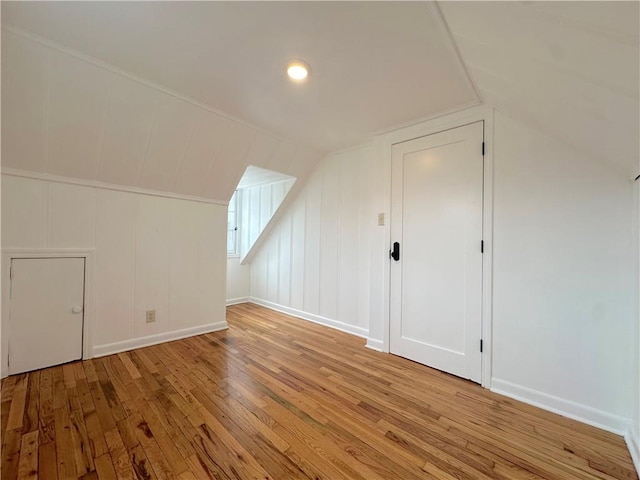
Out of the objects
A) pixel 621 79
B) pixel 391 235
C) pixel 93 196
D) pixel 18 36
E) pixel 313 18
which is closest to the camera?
pixel 621 79

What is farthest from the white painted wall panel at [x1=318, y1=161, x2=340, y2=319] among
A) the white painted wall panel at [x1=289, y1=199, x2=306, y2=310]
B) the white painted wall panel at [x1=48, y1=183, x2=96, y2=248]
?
the white painted wall panel at [x1=48, y1=183, x2=96, y2=248]

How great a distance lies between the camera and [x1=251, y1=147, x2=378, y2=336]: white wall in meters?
2.96

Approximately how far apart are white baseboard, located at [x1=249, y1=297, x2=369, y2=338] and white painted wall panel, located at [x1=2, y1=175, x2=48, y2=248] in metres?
2.62

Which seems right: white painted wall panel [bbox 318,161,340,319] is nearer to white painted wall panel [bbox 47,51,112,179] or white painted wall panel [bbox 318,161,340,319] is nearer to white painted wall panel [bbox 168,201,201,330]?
white painted wall panel [bbox 168,201,201,330]

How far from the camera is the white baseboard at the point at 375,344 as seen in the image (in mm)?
2567

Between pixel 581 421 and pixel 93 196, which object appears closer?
pixel 581 421

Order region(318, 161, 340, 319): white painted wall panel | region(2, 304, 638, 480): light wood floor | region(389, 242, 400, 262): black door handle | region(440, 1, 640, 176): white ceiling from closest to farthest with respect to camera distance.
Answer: region(440, 1, 640, 176): white ceiling → region(2, 304, 638, 480): light wood floor → region(389, 242, 400, 262): black door handle → region(318, 161, 340, 319): white painted wall panel

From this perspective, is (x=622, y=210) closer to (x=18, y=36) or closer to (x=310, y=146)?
(x=310, y=146)

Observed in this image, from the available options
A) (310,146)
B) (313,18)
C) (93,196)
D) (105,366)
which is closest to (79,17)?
(313,18)

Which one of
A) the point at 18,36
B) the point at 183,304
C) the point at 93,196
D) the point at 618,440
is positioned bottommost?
the point at 618,440

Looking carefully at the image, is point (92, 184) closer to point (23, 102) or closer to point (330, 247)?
point (23, 102)

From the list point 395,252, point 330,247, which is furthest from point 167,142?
point 395,252

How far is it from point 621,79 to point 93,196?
3.33m

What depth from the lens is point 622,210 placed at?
1534mm
